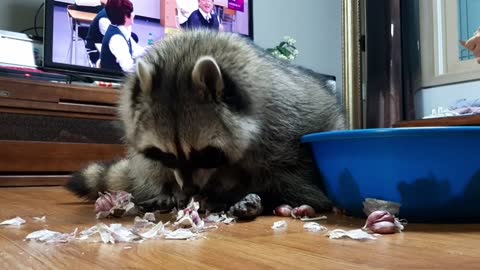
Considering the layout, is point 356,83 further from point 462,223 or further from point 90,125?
point 462,223

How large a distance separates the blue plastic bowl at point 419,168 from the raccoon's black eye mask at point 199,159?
0.28 meters

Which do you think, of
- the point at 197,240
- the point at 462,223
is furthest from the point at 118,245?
the point at 462,223

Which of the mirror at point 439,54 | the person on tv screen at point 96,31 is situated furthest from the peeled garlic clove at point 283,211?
the person on tv screen at point 96,31

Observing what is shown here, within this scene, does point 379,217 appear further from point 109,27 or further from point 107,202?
point 109,27

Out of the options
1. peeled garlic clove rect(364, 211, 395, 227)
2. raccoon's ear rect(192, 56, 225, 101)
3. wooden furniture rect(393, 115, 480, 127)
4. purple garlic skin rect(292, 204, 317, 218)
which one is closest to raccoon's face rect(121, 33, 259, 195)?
raccoon's ear rect(192, 56, 225, 101)

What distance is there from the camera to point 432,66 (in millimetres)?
3934

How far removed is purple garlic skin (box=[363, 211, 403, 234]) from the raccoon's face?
0.39 metres

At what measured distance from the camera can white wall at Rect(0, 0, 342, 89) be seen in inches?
188

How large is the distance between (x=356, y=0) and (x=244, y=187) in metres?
2.24

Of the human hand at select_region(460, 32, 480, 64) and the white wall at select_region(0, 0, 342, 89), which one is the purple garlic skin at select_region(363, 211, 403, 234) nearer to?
the human hand at select_region(460, 32, 480, 64)

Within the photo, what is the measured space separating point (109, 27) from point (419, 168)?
9.04ft

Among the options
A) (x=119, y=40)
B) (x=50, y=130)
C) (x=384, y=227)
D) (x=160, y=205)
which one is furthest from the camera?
(x=119, y=40)

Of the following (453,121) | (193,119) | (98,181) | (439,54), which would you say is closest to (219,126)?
(193,119)

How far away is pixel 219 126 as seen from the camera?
1416 millimetres
